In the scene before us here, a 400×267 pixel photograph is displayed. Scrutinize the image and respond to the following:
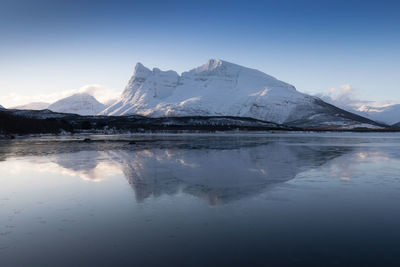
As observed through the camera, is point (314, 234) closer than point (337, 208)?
Yes

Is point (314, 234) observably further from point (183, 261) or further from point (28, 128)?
point (28, 128)

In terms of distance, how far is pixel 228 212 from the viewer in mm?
10977

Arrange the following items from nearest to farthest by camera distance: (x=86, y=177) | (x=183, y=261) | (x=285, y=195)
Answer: (x=183, y=261)
(x=285, y=195)
(x=86, y=177)

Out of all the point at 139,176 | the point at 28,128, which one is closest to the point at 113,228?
the point at 139,176

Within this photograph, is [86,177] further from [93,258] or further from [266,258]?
[266,258]

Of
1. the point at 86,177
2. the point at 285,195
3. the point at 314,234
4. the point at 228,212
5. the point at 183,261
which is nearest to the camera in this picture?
the point at 183,261

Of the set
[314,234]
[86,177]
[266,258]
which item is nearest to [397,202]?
[314,234]

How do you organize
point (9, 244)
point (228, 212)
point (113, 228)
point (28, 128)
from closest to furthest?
point (9, 244) → point (113, 228) → point (228, 212) → point (28, 128)

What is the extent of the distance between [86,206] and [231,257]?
706 cm

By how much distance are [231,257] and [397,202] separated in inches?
343

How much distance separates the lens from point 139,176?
740 inches

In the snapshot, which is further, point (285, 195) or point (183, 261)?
point (285, 195)

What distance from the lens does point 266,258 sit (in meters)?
7.20

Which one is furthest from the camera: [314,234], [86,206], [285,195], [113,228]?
[285,195]
